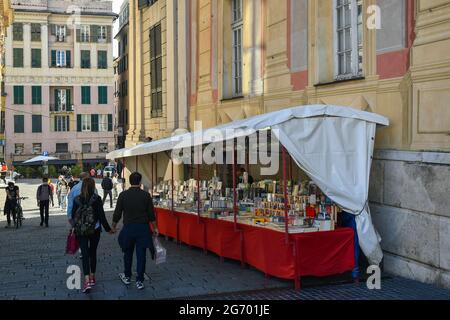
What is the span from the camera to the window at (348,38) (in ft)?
34.8

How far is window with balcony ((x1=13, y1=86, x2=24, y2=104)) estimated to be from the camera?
5462cm

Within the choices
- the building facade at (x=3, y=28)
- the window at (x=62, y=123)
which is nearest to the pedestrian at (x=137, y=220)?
the building facade at (x=3, y=28)

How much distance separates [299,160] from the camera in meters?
8.33

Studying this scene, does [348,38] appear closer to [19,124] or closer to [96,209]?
[96,209]

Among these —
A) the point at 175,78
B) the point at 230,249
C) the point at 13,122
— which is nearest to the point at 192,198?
the point at 230,249

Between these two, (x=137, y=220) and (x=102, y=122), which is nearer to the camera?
(x=137, y=220)

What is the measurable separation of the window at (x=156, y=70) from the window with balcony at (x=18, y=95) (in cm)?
3588

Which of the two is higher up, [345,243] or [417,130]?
[417,130]

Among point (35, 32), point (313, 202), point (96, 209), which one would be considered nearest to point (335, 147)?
point (313, 202)

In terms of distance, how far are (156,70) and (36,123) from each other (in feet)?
121

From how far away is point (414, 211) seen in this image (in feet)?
28.3

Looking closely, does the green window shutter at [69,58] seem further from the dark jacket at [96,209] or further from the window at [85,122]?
the dark jacket at [96,209]
